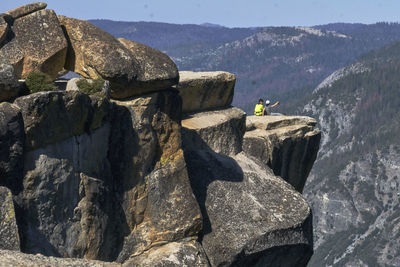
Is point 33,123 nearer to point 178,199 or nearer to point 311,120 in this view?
point 178,199

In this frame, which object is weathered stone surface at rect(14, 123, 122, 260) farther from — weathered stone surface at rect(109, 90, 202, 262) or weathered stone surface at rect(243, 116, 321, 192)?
weathered stone surface at rect(243, 116, 321, 192)

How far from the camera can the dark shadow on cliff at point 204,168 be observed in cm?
3155

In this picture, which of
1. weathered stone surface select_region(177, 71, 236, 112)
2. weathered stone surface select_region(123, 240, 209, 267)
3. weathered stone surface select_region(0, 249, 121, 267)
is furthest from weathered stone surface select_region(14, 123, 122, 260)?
weathered stone surface select_region(177, 71, 236, 112)

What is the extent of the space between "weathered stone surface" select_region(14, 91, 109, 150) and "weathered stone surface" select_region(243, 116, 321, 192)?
16055 millimetres

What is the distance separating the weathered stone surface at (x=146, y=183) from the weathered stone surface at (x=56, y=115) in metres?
2.23

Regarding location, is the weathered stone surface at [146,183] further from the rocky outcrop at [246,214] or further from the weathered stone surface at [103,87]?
the rocky outcrop at [246,214]

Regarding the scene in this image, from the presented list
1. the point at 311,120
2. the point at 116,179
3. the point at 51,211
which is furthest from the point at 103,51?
the point at 311,120

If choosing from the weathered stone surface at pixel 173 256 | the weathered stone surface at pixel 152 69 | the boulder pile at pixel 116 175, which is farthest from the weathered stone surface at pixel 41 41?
the weathered stone surface at pixel 173 256

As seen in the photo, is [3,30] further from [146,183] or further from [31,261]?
[31,261]

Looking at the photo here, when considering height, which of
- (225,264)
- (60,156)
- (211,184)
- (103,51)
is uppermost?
(103,51)

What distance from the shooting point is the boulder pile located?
24.0 metres

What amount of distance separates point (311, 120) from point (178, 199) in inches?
761

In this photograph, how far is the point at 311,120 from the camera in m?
46.5

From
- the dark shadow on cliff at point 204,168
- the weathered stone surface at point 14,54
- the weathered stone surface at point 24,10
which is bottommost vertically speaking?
the dark shadow on cliff at point 204,168
